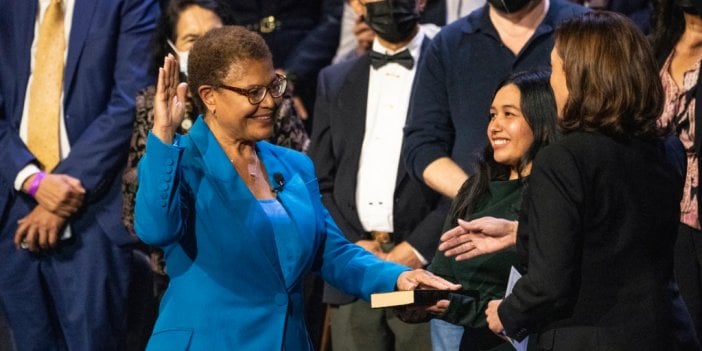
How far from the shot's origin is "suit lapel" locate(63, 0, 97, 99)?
568cm

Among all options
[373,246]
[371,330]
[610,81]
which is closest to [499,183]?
[610,81]

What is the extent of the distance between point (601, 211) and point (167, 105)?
1283 mm

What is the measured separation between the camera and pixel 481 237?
12.4 feet

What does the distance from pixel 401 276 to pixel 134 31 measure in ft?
7.56

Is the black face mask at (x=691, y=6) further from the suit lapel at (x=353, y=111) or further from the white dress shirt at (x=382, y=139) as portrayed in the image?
the suit lapel at (x=353, y=111)

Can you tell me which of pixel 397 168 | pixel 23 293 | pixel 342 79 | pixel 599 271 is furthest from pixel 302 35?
pixel 599 271

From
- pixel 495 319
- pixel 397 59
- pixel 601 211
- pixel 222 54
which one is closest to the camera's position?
pixel 601 211

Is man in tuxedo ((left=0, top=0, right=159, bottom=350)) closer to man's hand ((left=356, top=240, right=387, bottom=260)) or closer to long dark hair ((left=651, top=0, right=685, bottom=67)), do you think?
man's hand ((left=356, top=240, right=387, bottom=260))

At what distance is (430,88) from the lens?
511cm

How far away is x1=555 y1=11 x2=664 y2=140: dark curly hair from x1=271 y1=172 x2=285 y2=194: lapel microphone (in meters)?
1.01

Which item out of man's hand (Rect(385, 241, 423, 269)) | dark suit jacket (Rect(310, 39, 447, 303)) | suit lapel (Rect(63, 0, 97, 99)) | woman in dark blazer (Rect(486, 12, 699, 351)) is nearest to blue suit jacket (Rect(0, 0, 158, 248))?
suit lapel (Rect(63, 0, 97, 99))

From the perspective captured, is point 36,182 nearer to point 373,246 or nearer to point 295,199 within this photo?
point 373,246

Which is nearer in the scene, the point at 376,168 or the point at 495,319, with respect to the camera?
the point at 495,319

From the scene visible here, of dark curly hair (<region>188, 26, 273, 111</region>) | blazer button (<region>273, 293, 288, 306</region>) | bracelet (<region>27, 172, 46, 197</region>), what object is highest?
dark curly hair (<region>188, 26, 273, 111</region>)
